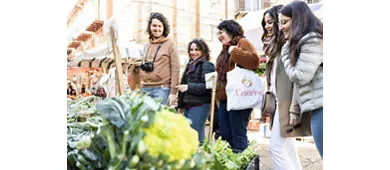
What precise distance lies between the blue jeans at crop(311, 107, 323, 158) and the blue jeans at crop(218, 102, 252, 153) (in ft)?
0.77

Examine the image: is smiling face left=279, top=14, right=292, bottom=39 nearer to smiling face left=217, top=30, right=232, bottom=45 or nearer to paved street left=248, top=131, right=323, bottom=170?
smiling face left=217, top=30, right=232, bottom=45

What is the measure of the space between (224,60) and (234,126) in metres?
0.21

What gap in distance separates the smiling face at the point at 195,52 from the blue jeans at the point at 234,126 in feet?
0.56

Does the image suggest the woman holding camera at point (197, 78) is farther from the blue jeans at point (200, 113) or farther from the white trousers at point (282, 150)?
the white trousers at point (282, 150)

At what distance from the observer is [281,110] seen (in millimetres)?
1046

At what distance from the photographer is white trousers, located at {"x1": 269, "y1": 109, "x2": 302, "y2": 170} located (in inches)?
42.1

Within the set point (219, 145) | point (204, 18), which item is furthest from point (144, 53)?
point (219, 145)

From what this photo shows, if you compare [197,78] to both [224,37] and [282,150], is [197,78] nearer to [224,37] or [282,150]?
[224,37]

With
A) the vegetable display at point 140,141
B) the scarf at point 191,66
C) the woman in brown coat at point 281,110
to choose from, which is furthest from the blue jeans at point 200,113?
the vegetable display at point 140,141

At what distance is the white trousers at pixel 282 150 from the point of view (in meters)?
1.07
